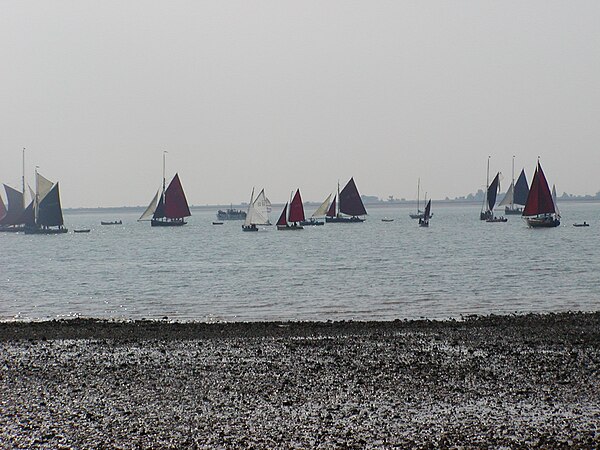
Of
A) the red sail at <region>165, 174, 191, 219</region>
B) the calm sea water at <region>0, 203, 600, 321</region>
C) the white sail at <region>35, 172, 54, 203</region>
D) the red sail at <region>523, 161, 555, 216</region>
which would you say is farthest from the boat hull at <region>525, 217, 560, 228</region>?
the white sail at <region>35, 172, 54, 203</region>

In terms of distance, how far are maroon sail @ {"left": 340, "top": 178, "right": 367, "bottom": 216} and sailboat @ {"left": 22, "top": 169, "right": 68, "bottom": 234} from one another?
5115 centimetres

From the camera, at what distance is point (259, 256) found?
253 ft

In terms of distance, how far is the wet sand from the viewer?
13.2 meters

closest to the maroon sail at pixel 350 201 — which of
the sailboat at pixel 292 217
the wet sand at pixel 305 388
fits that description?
the sailboat at pixel 292 217

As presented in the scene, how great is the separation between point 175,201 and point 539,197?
6437 cm

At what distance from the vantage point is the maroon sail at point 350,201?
155512 millimetres

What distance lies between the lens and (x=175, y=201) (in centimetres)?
14950

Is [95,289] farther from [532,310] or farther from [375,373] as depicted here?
[375,373]

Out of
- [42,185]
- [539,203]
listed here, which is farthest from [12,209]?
[539,203]

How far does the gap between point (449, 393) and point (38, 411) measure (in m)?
7.49

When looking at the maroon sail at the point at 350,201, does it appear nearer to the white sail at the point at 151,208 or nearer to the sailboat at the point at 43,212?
the white sail at the point at 151,208

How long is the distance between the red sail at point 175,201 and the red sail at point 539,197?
57086 mm

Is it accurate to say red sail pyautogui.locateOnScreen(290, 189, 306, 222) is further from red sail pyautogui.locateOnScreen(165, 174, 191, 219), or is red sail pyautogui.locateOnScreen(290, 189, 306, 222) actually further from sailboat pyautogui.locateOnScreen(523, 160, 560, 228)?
sailboat pyautogui.locateOnScreen(523, 160, 560, 228)

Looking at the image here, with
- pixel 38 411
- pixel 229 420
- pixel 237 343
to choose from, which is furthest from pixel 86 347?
pixel 229 420
